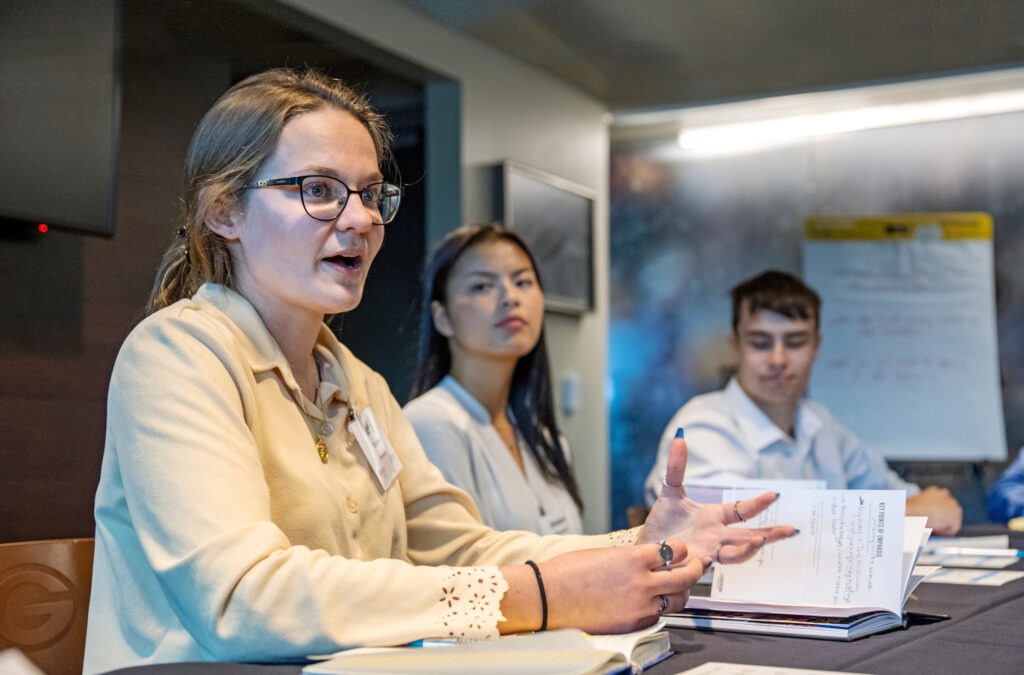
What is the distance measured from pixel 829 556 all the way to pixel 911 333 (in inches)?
147

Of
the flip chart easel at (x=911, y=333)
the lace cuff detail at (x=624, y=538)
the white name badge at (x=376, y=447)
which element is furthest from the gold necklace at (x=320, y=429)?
the flip chart easel at (x=911, y=333)

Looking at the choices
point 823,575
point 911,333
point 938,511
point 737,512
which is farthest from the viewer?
point 911,333

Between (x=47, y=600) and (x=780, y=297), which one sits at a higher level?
(x=780, y=297)

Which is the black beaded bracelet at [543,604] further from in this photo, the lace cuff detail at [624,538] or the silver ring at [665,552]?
the lace cuff detail at [624,538]

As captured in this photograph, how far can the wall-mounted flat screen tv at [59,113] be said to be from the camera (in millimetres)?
2195

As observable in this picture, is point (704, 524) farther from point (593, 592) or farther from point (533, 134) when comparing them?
point (533, 134)

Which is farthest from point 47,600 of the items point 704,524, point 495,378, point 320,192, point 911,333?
point 911,333

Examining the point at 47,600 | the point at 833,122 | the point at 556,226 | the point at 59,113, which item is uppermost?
the point at 833,122

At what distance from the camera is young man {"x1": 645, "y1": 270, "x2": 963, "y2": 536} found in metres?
3.19

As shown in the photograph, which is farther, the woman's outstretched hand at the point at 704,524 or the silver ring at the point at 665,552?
the woman's outstretched hand at the point at 704,524

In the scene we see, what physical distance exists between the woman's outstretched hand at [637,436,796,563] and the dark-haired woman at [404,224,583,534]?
1.28 metres

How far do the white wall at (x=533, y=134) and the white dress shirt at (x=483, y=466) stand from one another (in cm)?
125

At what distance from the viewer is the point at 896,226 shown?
4930 mm

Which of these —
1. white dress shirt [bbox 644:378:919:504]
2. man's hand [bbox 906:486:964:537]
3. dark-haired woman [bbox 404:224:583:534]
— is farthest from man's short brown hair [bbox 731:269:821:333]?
man's hand [bbox 906:486:964:537]
